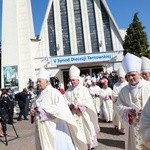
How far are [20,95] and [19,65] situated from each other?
51.7ft

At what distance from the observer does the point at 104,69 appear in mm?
36719

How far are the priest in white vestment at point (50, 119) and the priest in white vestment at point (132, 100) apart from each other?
1.29m

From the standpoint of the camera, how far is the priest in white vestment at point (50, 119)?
6.05m

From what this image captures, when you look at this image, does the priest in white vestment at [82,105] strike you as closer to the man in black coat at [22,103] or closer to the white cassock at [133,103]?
the white cassock at [133,103]

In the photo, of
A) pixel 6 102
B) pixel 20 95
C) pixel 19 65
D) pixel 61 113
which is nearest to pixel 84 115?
pixel 61 113

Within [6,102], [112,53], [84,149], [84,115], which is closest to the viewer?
[84,149]

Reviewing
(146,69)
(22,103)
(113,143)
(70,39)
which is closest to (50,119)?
(146,69)

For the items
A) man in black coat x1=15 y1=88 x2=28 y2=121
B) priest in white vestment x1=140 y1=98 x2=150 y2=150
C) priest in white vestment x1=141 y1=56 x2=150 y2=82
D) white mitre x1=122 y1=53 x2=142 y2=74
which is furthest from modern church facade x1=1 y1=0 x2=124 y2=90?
priest in white vestment x1=140 y1=98 x2=150 y2=150

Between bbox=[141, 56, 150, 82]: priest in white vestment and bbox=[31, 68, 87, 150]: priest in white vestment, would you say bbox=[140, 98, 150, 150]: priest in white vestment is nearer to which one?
bbox=[31, 68, 87, 150]: priest in white vestment

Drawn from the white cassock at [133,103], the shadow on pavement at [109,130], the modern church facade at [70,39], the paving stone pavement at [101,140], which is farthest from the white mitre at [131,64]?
the modern church facade at [70,39]

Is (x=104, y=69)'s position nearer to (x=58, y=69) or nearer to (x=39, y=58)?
(x=58, y=69)

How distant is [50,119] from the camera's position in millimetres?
6137

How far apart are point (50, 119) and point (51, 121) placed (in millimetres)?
44

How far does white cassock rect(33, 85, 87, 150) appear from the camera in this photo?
6.05 metres
